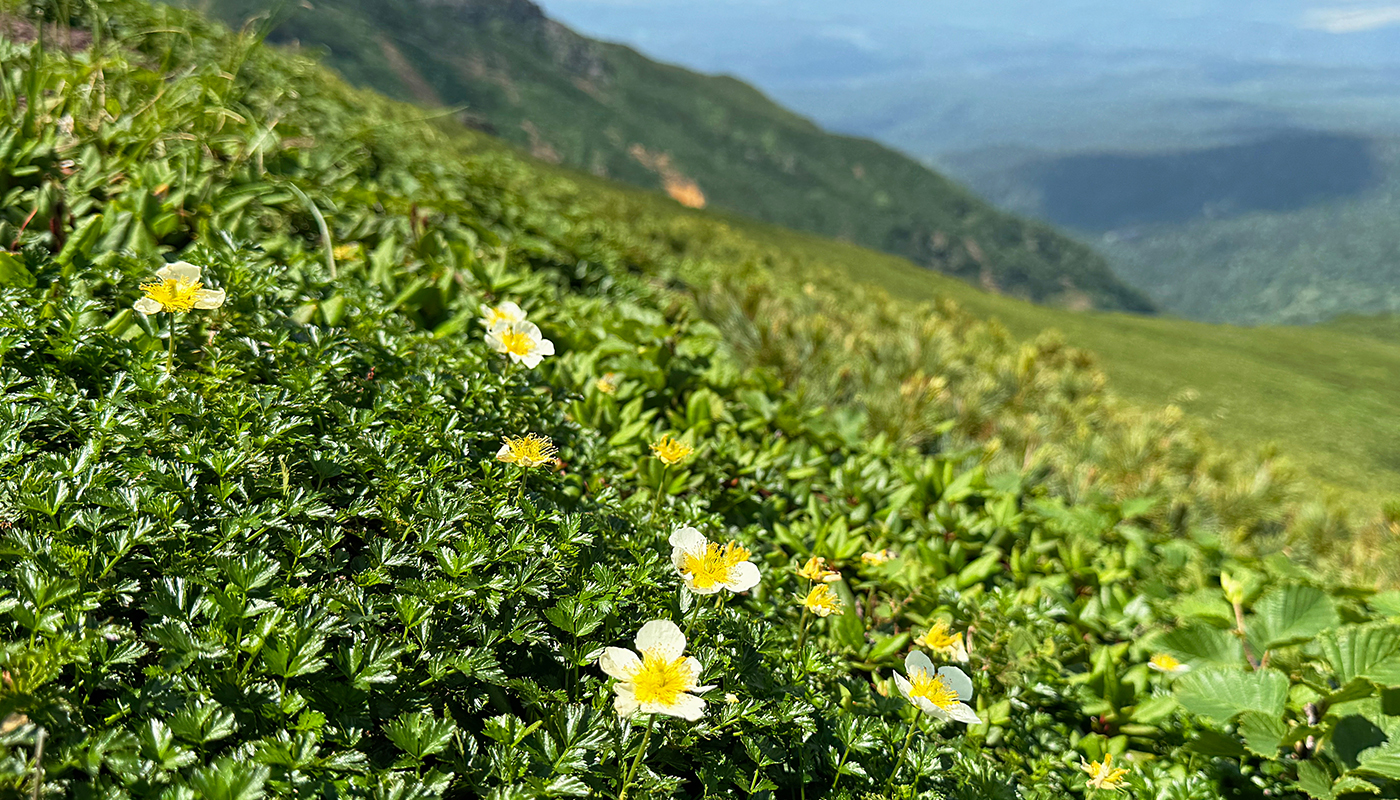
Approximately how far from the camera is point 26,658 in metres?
0.85

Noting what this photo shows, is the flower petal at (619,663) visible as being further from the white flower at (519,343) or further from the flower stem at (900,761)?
the white flower at (519,343)

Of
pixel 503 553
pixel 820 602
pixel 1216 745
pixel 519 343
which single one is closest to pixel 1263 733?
pixel 1216 745

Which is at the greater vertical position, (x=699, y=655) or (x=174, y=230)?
(x=174, y=230)

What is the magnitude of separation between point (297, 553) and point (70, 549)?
0.29m

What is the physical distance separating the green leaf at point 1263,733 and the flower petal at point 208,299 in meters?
2.50

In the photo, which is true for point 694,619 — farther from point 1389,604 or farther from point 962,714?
point 1389,604

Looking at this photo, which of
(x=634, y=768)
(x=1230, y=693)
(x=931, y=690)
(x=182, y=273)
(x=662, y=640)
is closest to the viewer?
Answer: (x=634, y=768)

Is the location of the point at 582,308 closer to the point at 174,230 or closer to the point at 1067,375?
the point at 174,230

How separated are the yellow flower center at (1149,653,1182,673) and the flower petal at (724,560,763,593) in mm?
1532

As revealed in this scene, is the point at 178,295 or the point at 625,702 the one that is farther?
the point at 178,295

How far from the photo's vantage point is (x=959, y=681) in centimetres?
145

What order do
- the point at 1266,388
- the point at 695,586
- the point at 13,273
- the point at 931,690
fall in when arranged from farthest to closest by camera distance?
the point at 1266,388 → the point at 13,273 → the point at 931,690 → the point at 695,586

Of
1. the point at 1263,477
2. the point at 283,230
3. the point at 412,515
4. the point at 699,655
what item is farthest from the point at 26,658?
the point at 1263,477

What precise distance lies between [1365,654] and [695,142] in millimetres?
151859
